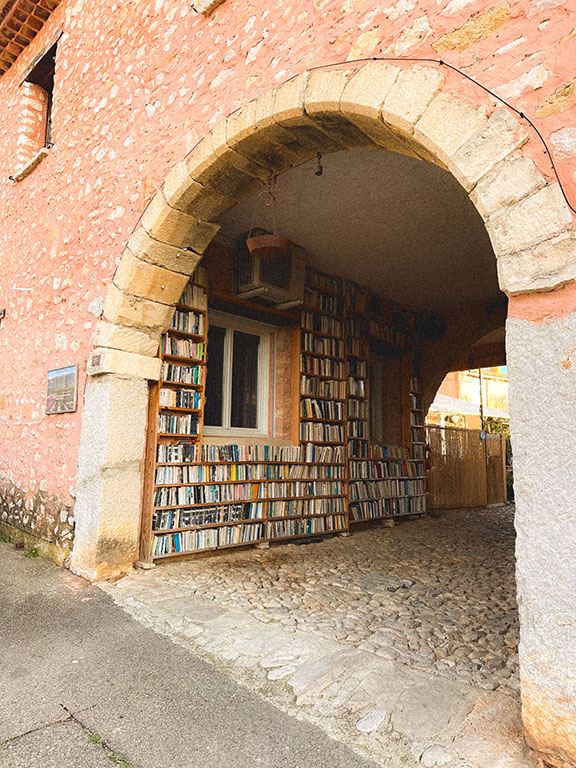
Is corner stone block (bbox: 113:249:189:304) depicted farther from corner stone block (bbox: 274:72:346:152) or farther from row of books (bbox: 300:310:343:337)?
row of books (bbox: 300:310:343:337)

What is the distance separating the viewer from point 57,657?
2.26 metres

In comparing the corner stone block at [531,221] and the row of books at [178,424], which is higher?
the corner stone block at [531,221]

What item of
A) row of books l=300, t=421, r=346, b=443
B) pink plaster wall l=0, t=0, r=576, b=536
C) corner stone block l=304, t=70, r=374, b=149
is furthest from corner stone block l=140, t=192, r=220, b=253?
row of books l=300, t=421, r=346, b=443

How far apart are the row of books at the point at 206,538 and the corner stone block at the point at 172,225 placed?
2.13m

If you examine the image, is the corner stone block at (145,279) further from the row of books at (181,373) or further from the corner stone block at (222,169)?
the corner stone block at (222,169)

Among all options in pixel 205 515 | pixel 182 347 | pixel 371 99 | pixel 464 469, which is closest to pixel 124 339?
pixel 182 347

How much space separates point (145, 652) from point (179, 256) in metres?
2.44

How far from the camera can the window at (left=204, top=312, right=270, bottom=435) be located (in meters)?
4.84

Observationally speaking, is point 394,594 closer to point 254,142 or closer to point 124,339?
point 124,339

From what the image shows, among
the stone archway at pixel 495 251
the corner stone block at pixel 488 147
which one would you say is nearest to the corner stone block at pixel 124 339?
the stone archway at pixel 495 251

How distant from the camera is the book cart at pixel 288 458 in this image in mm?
3938

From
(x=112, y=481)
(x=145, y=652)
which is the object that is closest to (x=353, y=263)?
(x=112, y=481)

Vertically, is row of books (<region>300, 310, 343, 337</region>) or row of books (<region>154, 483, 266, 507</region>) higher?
row of books (<region>300, 310, 343, 337</region>)

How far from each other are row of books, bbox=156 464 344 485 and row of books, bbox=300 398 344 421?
20.2 inches
